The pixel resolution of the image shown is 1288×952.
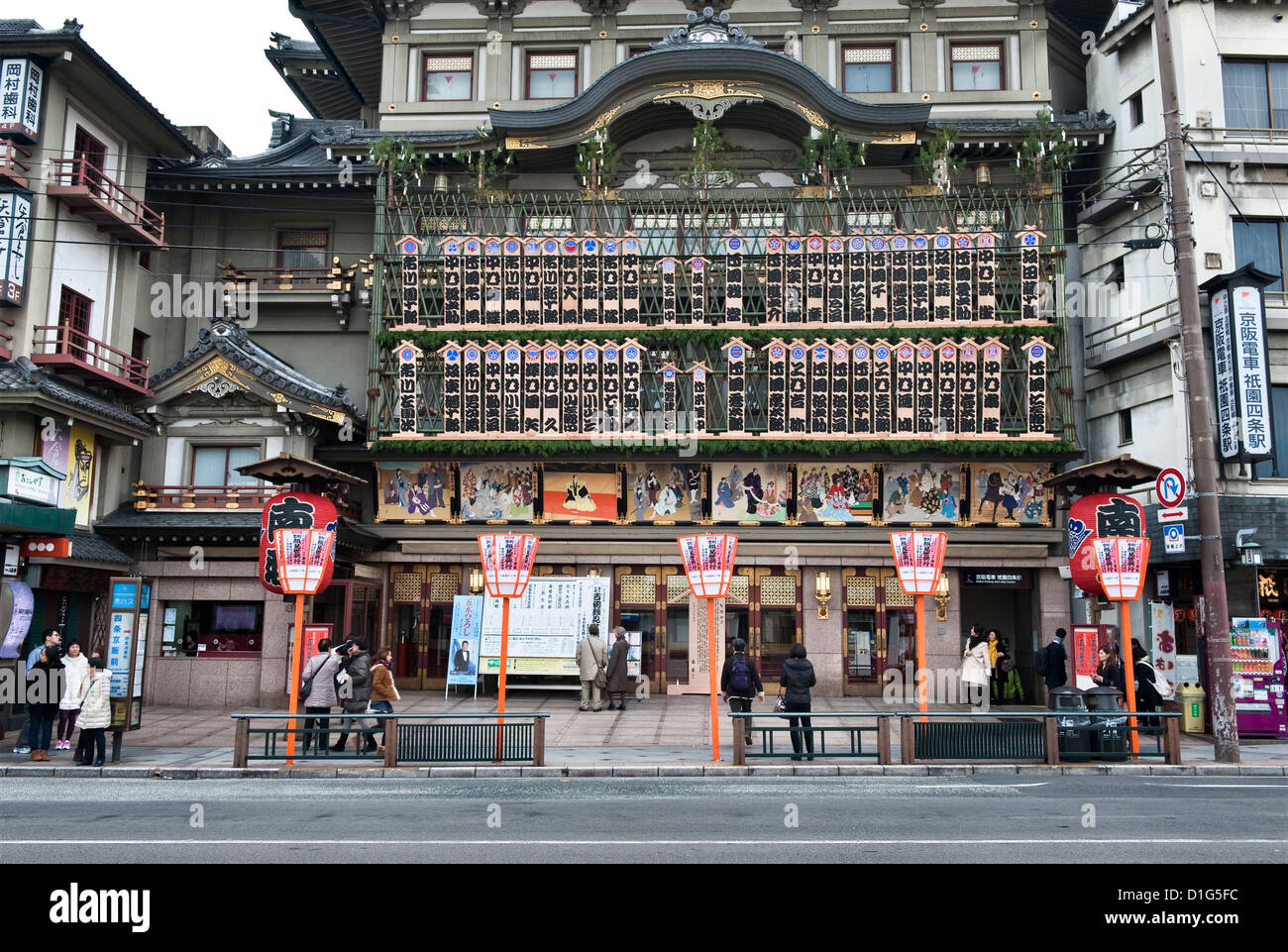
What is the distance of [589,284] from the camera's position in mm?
27891

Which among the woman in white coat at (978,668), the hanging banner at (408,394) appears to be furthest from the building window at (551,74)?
the woman in white coat at (978,668)

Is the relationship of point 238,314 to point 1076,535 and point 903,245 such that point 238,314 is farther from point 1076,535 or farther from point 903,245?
point 1076,535

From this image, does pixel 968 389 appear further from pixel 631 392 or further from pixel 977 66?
pixel 977 66

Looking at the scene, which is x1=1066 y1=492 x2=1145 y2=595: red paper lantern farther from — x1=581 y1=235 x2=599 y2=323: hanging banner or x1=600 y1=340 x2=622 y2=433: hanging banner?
x1=581 y1=235 x2=599 y2=323: hanging banner

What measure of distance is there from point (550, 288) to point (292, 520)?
39.8ft

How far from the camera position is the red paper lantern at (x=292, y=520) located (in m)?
18.0

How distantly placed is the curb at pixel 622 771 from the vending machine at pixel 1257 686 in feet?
11.6

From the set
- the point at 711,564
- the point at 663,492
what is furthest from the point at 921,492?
the point at 711,564

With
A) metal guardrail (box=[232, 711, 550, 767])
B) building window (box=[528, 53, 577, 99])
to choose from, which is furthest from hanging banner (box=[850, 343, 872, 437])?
metal guardrail (box=[232, 711, 550, 767])

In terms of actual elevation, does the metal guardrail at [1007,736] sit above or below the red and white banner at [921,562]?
below

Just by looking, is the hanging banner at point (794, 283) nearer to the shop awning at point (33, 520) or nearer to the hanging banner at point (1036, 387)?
the hanging banner at point (1036, 387)

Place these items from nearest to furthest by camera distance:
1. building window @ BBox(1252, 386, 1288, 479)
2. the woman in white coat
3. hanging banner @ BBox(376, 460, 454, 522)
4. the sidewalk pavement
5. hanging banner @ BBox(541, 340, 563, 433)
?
the sidewalk pavement → the woman in white coat → building window @ BBox(1252, 386, 1288, 479) → hanging banner @ BBox(541, 340, 563, 433) → hanging banner @ BBox(376, 460, 454, 522)

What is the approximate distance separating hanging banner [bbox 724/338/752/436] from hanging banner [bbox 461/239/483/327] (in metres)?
6.95

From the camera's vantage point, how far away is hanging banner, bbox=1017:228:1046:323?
2731cm
